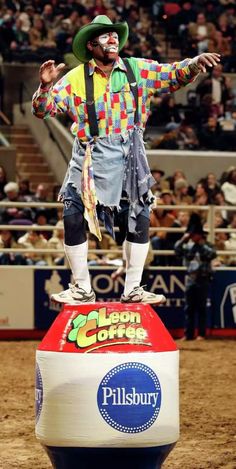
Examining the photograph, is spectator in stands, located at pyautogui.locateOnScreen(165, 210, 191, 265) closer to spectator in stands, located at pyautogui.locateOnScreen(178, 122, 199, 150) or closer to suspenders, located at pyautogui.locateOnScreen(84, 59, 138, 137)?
spectator in stands, located at pyautogui.locateOnScreen(178, 122, 199, 150)

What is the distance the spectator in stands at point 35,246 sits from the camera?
1675cm

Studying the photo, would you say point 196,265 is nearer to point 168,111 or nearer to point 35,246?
point 35,246

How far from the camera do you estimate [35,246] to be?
1691cm

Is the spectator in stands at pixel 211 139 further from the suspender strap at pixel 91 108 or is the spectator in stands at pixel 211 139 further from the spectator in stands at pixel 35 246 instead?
the suspender strap at pixel 91 108

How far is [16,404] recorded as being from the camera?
11.0 metres

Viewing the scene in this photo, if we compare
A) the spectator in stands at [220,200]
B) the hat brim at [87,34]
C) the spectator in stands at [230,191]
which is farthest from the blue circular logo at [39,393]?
the spectator in stands at [230,191]

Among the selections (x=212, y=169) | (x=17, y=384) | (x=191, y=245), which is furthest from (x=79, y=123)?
(x=212, y=169)

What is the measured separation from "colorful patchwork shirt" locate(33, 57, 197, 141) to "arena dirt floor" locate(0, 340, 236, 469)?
9.52 ft

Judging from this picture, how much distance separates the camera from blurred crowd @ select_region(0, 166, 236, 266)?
16734mm

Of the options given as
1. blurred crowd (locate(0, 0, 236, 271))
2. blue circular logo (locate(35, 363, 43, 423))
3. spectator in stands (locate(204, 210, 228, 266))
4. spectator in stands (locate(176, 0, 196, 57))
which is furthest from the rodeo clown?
spectator in stands (locate(176, 0, 196, 57))

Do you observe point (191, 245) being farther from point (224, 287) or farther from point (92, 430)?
point (92, 430)

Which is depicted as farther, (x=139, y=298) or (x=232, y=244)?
(x=232, y=244)

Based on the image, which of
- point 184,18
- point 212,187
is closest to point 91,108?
point 212,187

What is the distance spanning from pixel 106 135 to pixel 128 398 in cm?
146
